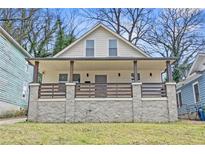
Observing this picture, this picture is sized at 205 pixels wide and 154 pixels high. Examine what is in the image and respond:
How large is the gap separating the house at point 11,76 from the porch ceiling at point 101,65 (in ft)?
9.07

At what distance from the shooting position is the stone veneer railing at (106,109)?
1151 centimetres

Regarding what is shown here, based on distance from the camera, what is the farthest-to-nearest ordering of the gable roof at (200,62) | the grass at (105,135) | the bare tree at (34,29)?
the bare tree at (34,29) → the gable roof at (200,62) → the grass at (105,135)

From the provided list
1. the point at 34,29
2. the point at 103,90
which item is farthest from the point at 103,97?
the point at 34,29

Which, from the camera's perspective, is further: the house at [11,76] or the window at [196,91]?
the house at [11,76]

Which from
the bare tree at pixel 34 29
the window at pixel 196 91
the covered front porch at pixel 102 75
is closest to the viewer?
the covered front porch at pixel 102 75

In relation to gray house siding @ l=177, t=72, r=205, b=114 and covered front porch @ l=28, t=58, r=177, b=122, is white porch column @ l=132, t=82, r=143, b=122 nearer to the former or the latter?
covered front porch @ l=28, t=58, r=177, b=122

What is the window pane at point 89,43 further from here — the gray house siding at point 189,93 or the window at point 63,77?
the gray house siding at point 189,93

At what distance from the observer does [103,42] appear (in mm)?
15414

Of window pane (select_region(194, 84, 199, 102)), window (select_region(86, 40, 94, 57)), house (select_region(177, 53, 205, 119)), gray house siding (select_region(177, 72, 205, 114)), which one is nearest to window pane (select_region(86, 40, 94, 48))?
window (select_region(86, 40, 94, 57))

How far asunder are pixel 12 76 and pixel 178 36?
15.6 m

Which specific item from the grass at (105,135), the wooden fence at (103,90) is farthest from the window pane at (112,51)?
the grass at (105,135)

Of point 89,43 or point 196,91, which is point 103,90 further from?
point 196,91

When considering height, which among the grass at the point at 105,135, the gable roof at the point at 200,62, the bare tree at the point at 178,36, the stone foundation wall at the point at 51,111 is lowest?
the grass at the point at 105,135
